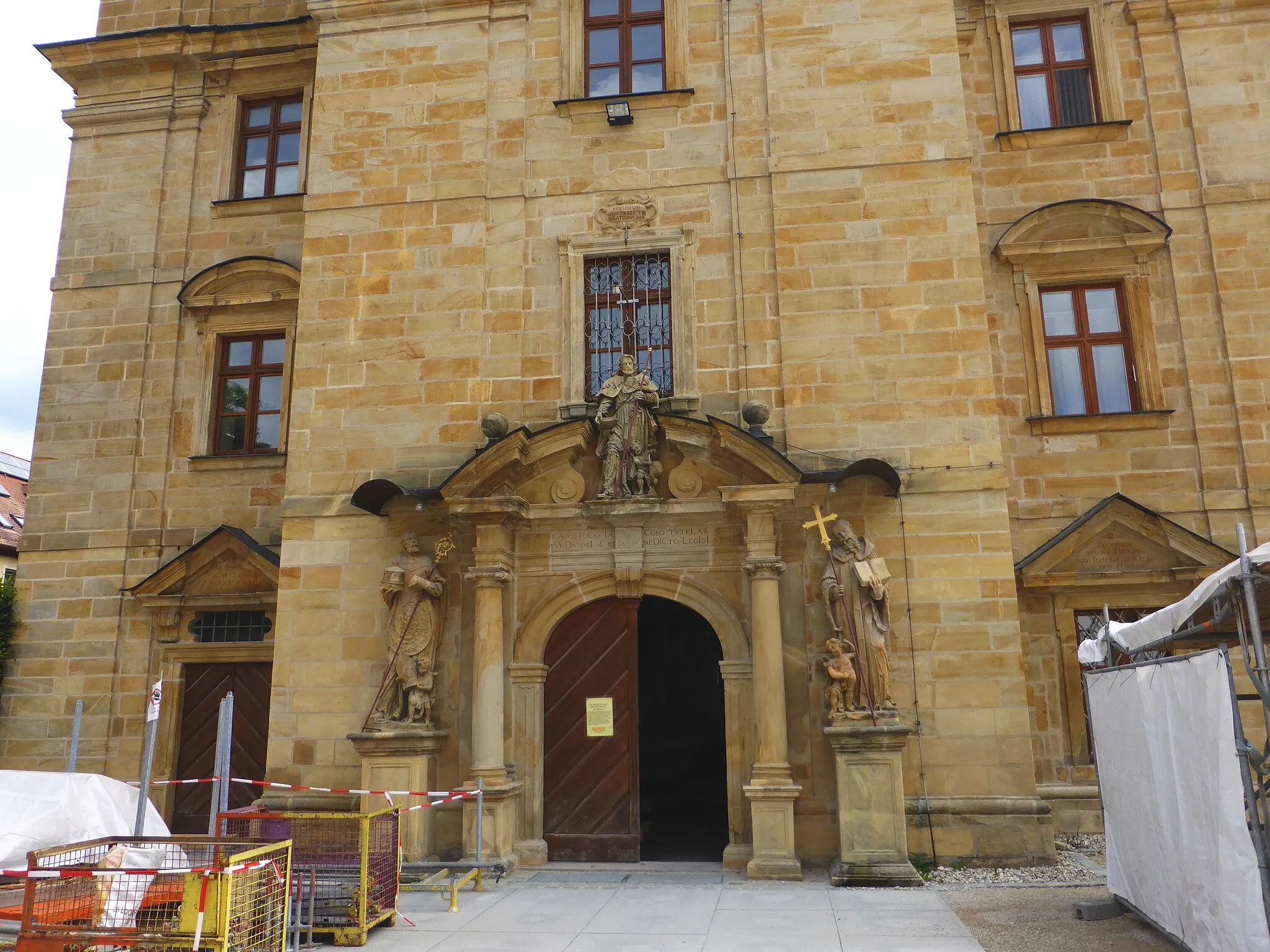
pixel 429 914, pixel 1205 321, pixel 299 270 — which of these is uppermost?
pixel 299 270

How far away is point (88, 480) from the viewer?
43.9ft

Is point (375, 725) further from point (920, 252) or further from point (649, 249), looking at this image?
point (920, 252)

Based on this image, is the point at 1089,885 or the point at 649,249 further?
the point at 649,249

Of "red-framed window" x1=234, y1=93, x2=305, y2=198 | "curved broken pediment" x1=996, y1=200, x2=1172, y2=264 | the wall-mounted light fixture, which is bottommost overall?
"curved broken pediment" x1=996, y1=200, x2=1172, y2=264

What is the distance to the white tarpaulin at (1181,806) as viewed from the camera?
17.5ft

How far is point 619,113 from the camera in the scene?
38.5 feet

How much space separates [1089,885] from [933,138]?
7.40 metres

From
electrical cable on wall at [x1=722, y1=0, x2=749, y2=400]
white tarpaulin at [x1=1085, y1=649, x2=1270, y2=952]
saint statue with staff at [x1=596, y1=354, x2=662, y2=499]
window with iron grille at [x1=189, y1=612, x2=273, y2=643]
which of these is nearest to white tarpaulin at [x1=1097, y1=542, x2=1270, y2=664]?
white tarpaulin at [x1=1085, y1=649, x2=1270, y2=952]

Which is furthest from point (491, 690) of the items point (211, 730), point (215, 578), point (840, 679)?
point (215, 578)

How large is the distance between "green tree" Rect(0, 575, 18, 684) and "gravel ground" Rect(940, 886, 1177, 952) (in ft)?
36.1

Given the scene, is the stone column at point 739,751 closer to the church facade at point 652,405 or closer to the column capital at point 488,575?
the church facade at point 652,405

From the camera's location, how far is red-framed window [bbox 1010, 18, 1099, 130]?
1286cm

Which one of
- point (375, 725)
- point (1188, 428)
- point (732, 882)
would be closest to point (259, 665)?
point (375, 725)

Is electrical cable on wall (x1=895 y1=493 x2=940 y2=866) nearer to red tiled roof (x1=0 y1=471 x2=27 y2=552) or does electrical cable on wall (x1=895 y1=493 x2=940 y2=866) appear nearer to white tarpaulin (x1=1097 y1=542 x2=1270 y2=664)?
white tarpaulin (x1=1097 y1=542 x2=1270 y2=664)
